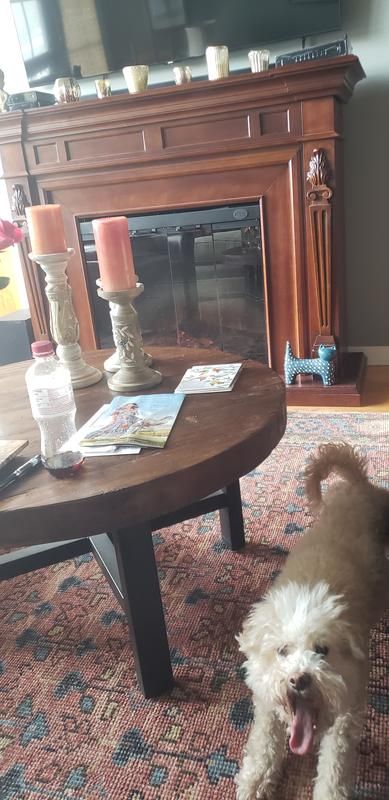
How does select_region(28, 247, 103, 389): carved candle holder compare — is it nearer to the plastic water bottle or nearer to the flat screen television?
the plastic water bottle

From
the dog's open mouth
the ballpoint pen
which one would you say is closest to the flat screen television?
the ballpoint pen

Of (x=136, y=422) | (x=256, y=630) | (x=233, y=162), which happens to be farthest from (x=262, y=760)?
(x=233, y=162)

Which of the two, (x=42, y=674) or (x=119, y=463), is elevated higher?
(x=119, y=463)

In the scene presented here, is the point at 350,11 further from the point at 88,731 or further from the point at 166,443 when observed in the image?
the point at 88,731

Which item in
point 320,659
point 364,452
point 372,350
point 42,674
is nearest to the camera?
point 320,659

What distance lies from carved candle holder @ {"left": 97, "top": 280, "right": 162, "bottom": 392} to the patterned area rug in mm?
524

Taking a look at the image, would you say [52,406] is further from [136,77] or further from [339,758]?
[136,77]

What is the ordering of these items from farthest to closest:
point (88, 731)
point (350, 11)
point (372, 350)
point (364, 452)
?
point (372, 350) → point (350, 11) → point (364, 452) → point (88, 731)

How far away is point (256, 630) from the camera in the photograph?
0.91m

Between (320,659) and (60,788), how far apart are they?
0.54 metres

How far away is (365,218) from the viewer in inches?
111

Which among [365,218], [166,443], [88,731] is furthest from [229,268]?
[88,731]

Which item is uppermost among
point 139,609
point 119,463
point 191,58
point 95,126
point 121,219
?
point 191,58

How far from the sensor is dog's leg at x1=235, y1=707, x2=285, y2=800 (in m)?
0.96
